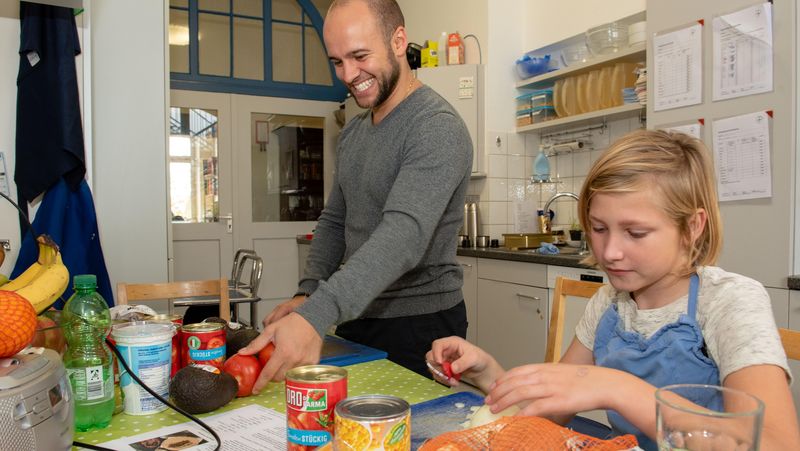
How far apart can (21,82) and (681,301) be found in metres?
2.53

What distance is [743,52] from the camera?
226 centimetres

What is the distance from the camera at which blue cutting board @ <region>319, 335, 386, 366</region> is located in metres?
1.31

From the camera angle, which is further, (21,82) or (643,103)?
(643,103)

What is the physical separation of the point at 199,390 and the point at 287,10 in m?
5.15

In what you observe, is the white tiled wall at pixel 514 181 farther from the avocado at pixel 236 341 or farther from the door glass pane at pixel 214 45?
the avocado at pixel 236 341

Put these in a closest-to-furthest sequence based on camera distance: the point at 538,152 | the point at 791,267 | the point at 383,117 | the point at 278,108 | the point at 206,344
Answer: the point at 206,344, the point at 383,117, the point at 791,267, the point at 538,152, the point at 278,108

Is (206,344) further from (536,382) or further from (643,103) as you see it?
(643,103)

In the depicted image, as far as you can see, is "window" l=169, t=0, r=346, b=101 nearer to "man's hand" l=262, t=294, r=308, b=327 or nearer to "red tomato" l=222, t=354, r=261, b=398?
"man's hand" l=262, t=294, r=308, b=327

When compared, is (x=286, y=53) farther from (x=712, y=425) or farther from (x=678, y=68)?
(x=712, y=425)

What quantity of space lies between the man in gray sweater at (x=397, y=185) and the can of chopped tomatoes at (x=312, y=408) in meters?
0.50

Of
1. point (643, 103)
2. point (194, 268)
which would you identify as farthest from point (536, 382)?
point (194, 268)

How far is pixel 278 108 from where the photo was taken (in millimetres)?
5379

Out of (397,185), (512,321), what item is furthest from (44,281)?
(512,321)

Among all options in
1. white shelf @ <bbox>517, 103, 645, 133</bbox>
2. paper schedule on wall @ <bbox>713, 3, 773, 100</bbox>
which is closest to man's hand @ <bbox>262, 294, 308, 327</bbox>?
paper schedule on wall @ <bbox>713, 3, 773, 100</bbox>
